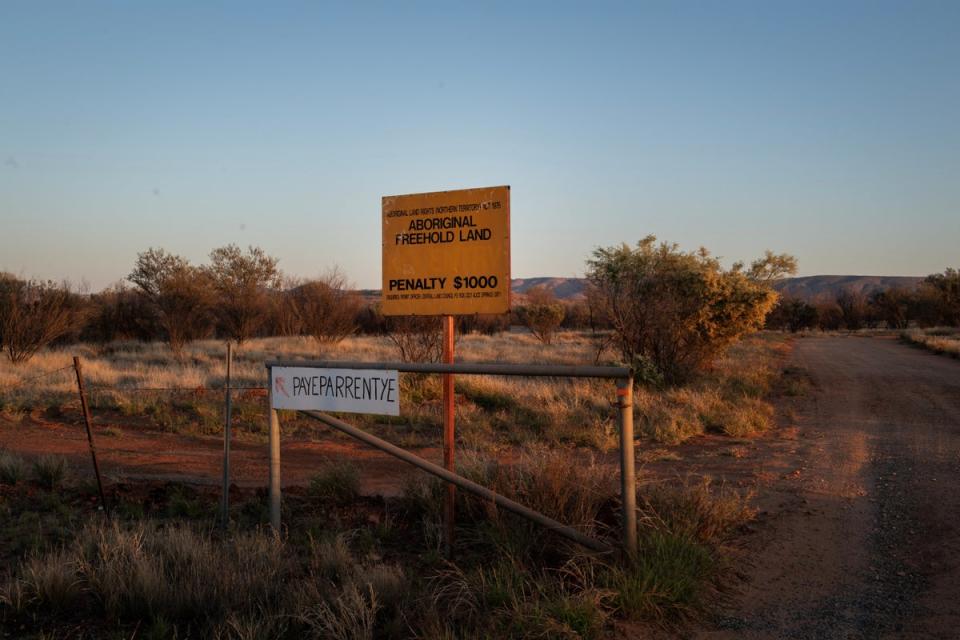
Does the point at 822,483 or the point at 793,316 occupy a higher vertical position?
the point at 793,316

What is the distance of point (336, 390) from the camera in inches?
211

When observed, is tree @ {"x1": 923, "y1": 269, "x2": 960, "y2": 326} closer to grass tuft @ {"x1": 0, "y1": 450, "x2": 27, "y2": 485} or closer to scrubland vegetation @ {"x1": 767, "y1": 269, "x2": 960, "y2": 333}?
scrubland vegetation @ {"x1": 767, "y1": 269, "x2": 960, "y2": 333}

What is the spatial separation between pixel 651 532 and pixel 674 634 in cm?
91

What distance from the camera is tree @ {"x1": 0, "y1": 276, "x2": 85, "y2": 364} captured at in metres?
22.6

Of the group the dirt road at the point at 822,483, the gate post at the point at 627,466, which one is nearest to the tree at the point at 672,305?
the dirt road at the point at 822,483

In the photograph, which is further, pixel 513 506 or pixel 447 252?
pixel 447 252

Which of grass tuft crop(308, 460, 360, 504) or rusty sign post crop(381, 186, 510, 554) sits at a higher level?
rusty sign post crop(381, 186, 510, 554)

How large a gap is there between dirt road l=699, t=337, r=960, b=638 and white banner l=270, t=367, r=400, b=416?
246 centimetres

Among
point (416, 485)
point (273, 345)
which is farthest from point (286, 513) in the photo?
point (273, 345)

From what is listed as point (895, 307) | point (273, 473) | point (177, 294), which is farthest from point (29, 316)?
point (895, 307)

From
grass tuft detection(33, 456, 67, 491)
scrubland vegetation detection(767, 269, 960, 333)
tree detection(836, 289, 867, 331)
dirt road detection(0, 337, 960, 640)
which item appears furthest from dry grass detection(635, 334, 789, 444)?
tree detection(836, 289, 867, 331)

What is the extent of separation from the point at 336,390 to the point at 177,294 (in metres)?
26.7

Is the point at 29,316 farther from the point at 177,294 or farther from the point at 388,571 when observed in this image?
the point at 388,571

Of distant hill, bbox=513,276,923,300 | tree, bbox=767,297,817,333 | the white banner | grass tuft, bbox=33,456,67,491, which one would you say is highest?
distant hill, bbox=513,276,923,300
